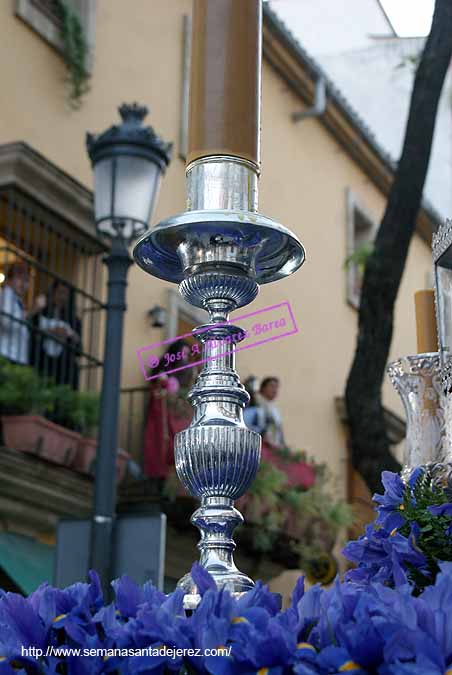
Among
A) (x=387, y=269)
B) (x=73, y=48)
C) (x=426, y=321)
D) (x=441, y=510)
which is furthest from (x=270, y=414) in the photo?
(x=441, y=510)

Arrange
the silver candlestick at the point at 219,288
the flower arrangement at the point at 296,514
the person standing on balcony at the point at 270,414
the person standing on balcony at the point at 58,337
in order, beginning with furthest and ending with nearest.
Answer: the person standing on balcony at the point at 270,414 < the flower arrangement at the point at 296,514 < the person standing on balcony at the point at 58,337 < the silver candlestick at the point at 219,288

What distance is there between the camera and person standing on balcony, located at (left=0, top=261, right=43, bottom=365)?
1042 cm

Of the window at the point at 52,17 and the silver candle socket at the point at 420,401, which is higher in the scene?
the window at the point at 52,17

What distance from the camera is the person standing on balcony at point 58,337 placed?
11.0 meters

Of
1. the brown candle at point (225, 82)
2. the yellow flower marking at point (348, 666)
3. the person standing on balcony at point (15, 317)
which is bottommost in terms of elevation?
the yellow flower marking at point (348, 666)

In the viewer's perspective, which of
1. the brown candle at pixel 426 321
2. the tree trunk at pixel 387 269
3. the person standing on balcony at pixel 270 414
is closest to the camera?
the brown candle at pixel 426 321

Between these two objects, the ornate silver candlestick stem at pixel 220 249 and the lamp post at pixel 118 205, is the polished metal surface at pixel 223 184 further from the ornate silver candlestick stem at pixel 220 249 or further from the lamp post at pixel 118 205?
the lamp post at pixel 118 205

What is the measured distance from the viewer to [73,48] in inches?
497

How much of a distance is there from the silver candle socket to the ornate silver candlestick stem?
0.99 ft

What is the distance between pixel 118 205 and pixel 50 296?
4.69 metres

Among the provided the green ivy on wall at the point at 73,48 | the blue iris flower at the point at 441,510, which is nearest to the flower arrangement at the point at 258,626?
the blue iris flower at the point at 441,510

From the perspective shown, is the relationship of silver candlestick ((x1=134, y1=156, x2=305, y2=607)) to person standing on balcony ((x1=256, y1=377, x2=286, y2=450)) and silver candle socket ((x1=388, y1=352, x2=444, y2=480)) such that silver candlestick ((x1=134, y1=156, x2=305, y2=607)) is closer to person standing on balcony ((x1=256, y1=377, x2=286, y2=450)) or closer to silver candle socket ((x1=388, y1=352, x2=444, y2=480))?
silver candle socket ((x1=388, y1=352, x2=444, y2=480))

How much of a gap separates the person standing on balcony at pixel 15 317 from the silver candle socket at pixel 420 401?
8.24 metres

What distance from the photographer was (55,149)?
1240cm
